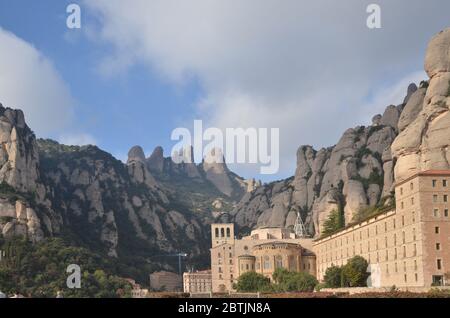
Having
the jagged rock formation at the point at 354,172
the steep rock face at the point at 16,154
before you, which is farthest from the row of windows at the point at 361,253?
the steep rock face at the point at 16,154

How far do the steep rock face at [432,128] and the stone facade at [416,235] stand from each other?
19082 millimetres

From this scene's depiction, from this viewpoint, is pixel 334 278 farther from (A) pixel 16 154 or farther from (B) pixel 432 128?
(A) pixel 16 154

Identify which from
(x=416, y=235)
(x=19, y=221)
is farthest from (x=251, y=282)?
(x=19, y=221)

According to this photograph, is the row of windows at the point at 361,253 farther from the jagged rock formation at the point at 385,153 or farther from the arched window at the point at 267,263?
the jagged rock formation at the point at 385,153

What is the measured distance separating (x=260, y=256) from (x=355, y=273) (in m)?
53.6

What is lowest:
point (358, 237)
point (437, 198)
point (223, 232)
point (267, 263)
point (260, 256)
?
point (267, 263)

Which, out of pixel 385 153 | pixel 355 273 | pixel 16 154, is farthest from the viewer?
pixel 16 154

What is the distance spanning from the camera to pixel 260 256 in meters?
165

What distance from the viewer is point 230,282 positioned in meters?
172
